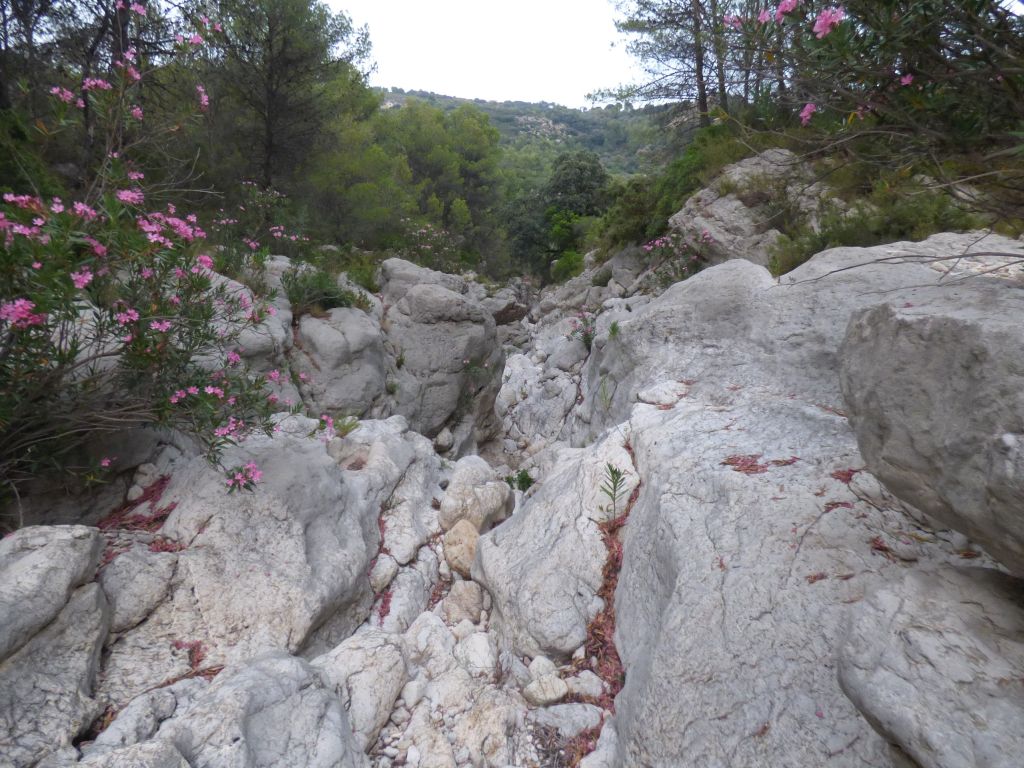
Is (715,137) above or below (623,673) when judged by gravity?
above

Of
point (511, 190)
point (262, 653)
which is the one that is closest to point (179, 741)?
point (262, 653)

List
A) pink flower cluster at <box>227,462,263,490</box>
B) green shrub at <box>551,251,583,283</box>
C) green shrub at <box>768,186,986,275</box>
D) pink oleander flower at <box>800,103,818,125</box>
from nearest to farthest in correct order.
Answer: pink oleander flower at <box>800,103,818,125</box> < pink flower cluster at <box>227,462,263,490</box> < green shrub at <box>768,186,986,275</box> < green shrub at <box>551,251,583,283</box>

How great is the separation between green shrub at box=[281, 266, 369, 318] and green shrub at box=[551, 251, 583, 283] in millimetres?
13678

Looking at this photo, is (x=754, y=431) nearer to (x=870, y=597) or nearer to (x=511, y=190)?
(x=870, y=597)

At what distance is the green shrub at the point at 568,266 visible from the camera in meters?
22.5

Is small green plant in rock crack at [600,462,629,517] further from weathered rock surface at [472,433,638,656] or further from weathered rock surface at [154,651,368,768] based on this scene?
weathered rock surface at [154,651,368,768]

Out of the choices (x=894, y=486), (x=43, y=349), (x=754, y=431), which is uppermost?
(x=43, y=349)

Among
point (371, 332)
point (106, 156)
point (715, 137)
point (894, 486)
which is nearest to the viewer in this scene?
point (894, 486)

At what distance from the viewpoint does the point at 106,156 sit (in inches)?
140

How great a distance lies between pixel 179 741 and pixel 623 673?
248cm

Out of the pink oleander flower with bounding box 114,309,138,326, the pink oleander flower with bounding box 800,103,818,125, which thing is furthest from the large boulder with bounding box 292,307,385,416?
the pink oleander flower with bounding box 800,103,818,125

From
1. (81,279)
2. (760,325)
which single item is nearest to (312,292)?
(81,279)

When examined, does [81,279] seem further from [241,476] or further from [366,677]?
[366,677]

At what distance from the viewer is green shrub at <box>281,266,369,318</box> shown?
30.4 ft
